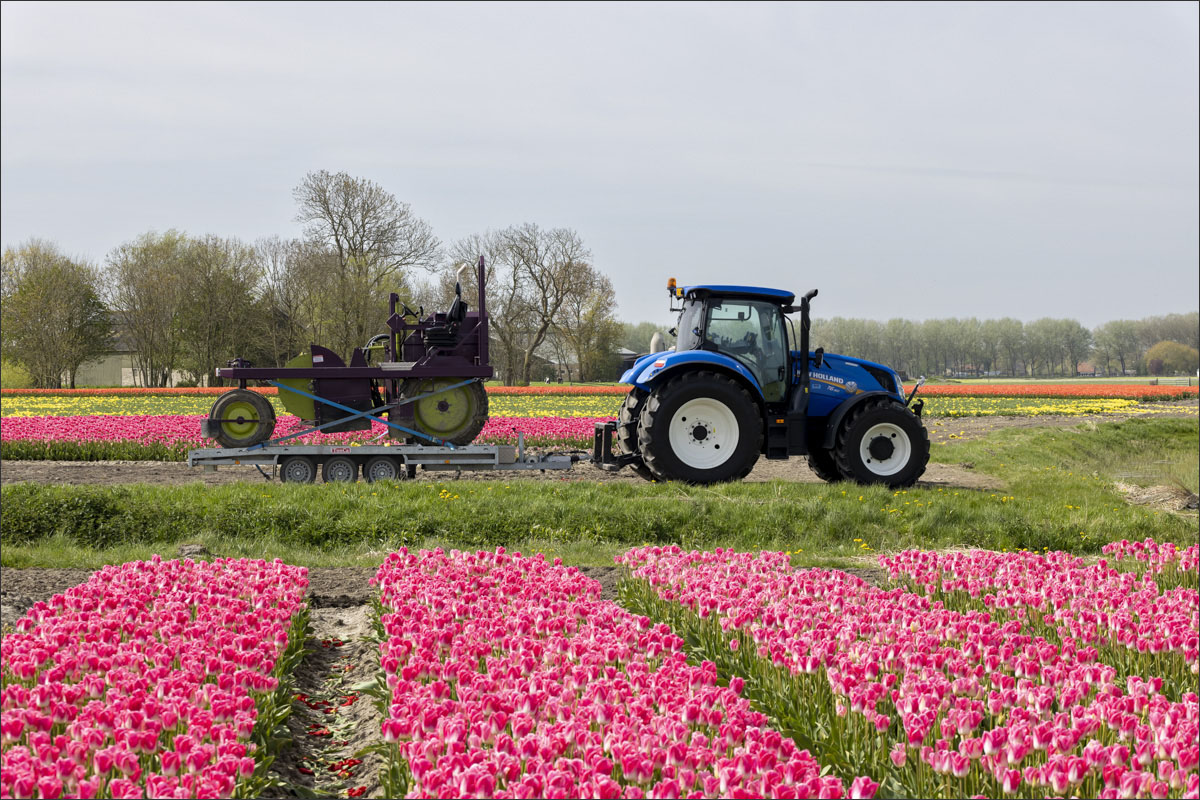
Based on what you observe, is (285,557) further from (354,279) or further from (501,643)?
(354,279)

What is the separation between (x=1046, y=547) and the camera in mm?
9516

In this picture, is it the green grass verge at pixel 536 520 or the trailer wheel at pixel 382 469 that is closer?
the green grass verge at pixel 536 520

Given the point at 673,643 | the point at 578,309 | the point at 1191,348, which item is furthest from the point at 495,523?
the point at 1191,348

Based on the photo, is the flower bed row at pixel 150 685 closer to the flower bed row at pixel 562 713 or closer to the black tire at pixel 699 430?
the flower bed row at pixel 562 713

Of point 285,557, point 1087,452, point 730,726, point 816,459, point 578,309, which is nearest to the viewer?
point 730,726

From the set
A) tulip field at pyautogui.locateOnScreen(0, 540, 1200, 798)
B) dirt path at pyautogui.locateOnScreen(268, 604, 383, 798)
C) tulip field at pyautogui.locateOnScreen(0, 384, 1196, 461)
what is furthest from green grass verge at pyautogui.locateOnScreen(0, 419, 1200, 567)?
tulip field at pyautogui.locateOnScreen(0, 384, 1196, 461)

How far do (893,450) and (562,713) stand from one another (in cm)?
903

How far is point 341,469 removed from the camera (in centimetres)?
1196

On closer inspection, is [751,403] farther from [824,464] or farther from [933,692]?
[933,692]

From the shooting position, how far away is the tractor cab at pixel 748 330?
1138 cm

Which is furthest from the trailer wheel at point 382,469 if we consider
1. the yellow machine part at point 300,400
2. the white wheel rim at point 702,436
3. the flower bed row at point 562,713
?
the flower bed row at point 562,713

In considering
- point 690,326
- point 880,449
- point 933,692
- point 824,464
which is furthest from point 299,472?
point 933,692

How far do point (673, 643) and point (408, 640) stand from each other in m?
1.27

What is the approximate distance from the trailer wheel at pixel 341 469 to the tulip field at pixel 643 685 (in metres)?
5.39
